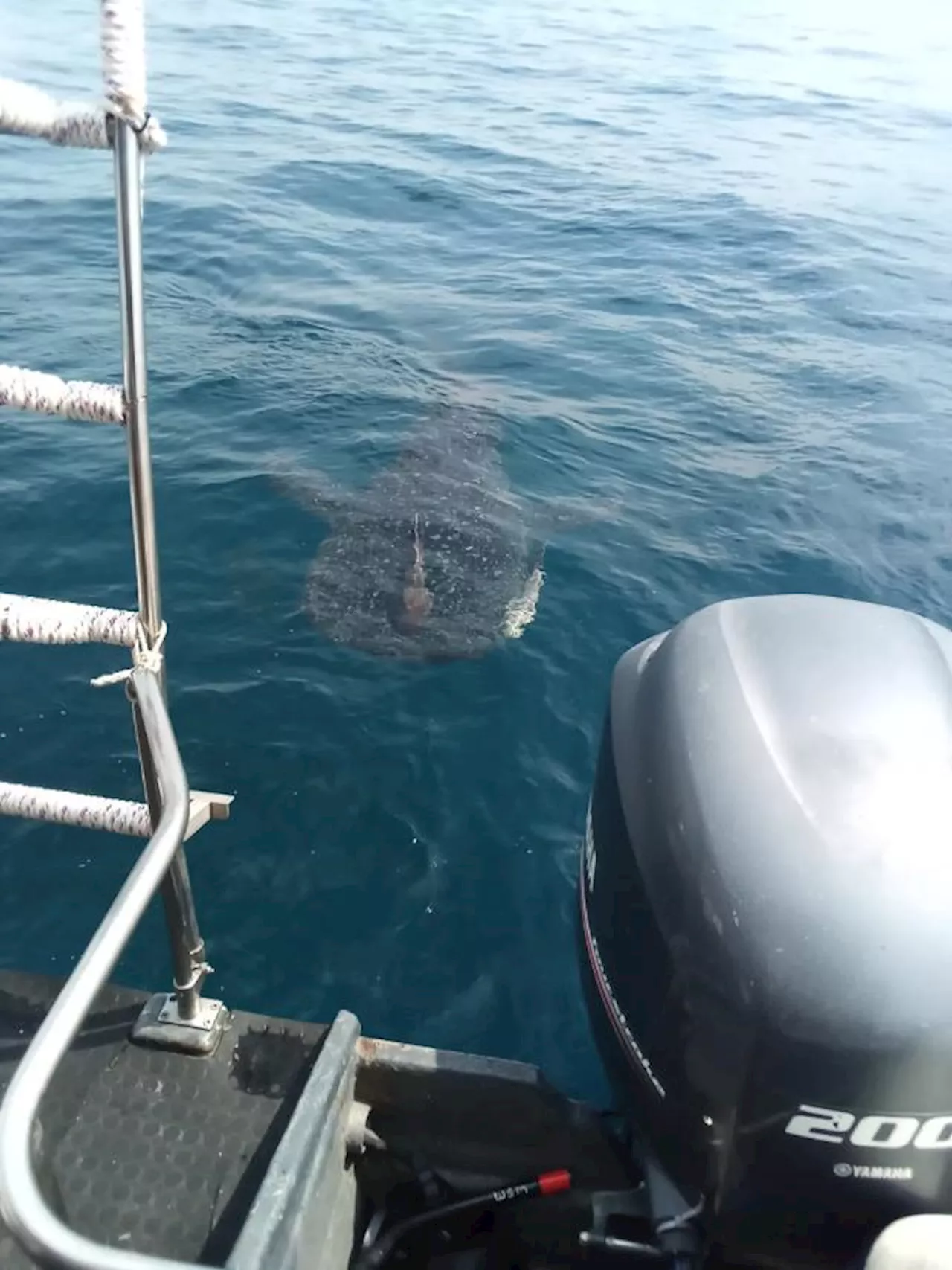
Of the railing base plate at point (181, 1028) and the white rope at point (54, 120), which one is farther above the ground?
the white rope at point (54, 120)

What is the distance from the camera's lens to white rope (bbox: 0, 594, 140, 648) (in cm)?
206

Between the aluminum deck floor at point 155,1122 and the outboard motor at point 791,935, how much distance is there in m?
0.88

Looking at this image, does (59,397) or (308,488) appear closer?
(59,397)

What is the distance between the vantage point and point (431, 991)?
434 cm

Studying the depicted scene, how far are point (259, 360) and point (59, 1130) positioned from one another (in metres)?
8.46

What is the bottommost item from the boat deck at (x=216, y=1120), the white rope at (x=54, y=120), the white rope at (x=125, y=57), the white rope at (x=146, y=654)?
the boat deck at (x=216, y=1120)

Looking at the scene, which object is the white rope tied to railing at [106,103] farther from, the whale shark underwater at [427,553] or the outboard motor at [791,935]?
the whale shark underwater at [427,553]

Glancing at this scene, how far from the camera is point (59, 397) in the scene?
1.88 metres

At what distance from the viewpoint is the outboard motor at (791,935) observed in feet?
7.36

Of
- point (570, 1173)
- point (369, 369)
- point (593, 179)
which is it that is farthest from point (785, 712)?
point (593, 179)

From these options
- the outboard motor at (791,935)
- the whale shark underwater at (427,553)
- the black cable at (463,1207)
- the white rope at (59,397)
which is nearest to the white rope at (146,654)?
the white rope at (59,397)

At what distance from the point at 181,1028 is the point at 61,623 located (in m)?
1.16

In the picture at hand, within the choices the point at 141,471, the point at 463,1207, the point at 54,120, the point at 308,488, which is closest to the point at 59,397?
the point at 141,471

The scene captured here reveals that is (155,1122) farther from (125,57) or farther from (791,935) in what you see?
(125,57)
